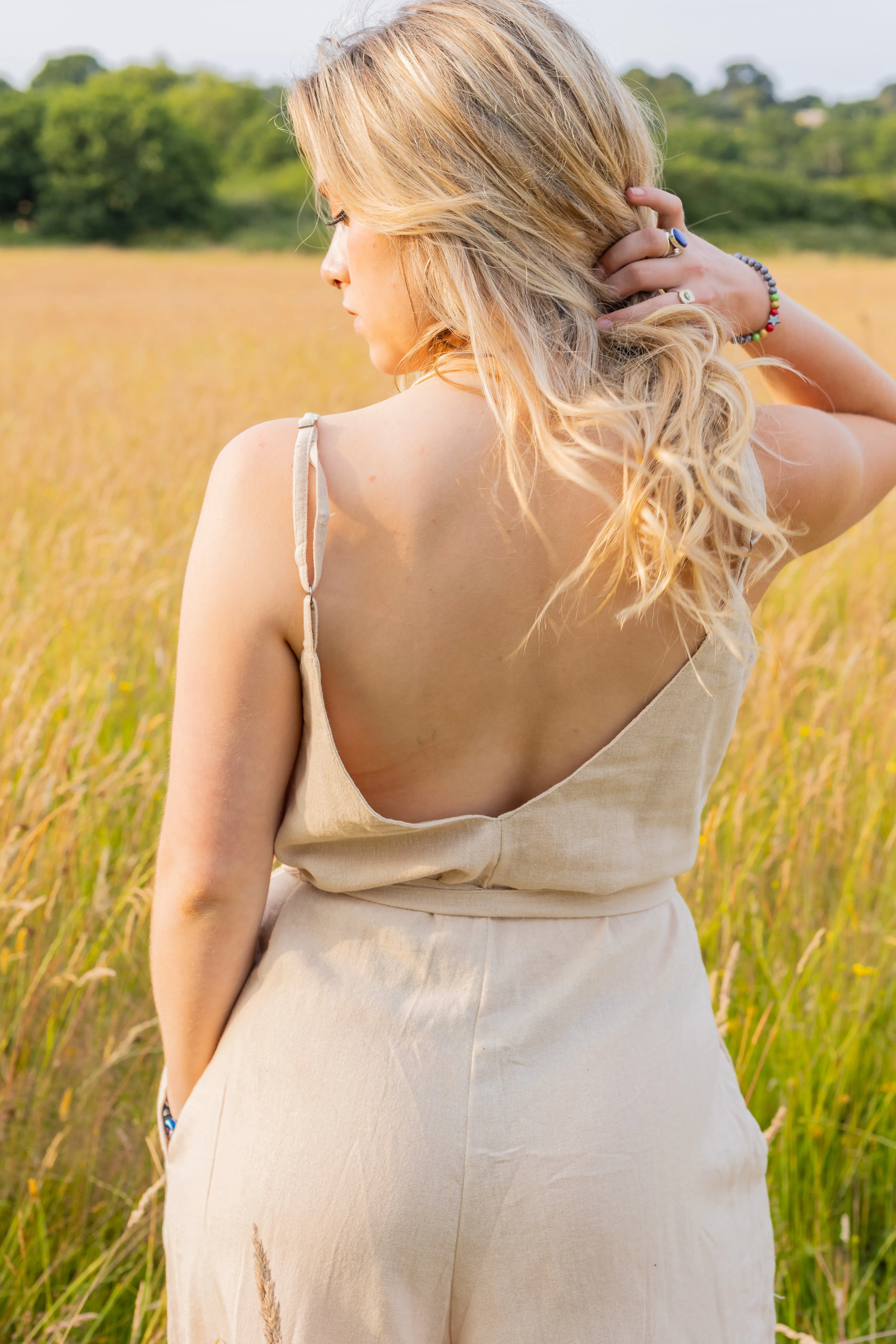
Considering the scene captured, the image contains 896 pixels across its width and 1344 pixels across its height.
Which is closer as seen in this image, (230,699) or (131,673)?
(230,699)

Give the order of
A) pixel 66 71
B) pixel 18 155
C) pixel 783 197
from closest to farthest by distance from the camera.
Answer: pixel 783 197, pixel 18 155, pixel 66 71

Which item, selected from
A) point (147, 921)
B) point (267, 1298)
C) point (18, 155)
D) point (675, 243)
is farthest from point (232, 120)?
point (267, 1298)

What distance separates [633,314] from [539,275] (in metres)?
0.13

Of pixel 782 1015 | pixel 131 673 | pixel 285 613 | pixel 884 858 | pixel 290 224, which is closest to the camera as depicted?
pixel 285 613

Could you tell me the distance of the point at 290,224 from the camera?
144 feet

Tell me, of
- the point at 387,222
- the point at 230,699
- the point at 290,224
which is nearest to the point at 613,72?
the point at 387,222

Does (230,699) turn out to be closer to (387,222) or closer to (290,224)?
(387,222)

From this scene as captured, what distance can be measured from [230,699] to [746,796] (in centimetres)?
178

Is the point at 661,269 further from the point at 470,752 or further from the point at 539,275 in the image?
the point at 470,752

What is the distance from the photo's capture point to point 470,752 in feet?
3.40

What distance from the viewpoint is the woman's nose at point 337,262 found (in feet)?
3.61

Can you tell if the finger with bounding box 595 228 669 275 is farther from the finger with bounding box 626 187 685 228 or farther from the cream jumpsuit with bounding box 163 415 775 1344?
the cream jumpsuit with bounding box 163 415 775 1344

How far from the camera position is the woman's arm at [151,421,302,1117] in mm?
938

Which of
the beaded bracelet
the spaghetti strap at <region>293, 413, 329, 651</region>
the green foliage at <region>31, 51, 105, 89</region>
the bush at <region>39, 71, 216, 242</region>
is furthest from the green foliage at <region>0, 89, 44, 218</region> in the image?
the spaghetti strap at <region>293, 413, 329, 651</region>
